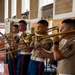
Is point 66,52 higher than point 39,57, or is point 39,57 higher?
point 66,52

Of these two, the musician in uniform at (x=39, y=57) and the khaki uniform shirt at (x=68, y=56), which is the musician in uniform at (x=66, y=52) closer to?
the khaki uniform shirt at (x=68, y=56)

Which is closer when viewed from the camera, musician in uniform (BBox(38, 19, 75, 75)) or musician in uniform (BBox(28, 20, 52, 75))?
musician in uniform (BBox(38, 19, 75, 75))

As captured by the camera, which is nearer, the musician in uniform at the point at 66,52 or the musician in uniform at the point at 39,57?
the musician in uniform at the point at 66,52

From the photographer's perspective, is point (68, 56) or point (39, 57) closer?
point (68, 56)

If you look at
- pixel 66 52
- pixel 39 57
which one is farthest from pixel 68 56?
pixel 39 57

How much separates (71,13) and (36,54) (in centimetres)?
136

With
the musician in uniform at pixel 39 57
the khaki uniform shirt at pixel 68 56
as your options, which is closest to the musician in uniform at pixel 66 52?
the khaki uniform shirt at pixel 68 56

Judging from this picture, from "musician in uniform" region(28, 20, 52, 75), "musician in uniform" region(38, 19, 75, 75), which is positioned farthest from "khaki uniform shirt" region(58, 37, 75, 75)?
"musician in uniform" region(28, 20, 52, 75)

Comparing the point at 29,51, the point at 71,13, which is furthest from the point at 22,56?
the point at 71,13

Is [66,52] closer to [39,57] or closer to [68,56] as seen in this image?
[68,56]

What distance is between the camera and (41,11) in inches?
239

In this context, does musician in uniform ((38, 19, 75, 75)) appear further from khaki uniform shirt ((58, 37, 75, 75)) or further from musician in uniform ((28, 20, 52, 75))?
musician in uniform ((28, 20, 52, 75))

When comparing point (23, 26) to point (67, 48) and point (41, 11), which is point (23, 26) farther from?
point (41, 11)

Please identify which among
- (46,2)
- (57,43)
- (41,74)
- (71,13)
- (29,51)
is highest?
(46,2)
